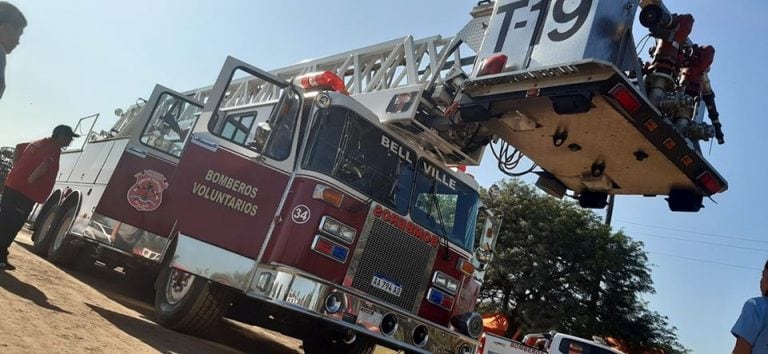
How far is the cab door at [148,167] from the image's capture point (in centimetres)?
582

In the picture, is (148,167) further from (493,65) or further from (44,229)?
(493,65)

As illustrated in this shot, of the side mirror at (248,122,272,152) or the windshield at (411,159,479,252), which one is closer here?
the side mirror at (248,122,272,152)

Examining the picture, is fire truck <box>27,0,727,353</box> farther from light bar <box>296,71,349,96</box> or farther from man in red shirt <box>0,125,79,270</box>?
man in red shirt <box>0,125,79,270</box>

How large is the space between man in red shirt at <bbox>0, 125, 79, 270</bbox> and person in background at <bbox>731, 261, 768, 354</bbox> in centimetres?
620

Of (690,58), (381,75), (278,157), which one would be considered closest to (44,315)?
(278,157)

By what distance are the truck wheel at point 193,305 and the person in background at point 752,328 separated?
4175 millimetres

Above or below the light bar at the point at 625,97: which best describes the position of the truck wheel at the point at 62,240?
below

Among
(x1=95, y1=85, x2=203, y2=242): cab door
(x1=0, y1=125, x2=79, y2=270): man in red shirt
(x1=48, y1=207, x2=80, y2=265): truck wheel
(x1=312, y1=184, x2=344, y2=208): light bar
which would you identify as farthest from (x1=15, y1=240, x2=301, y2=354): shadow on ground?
(x1=312, y1=184, x2=344, y2=208): light bar

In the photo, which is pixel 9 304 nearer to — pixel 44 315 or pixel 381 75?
pixel 44 315

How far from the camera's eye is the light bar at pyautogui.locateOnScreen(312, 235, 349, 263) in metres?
5.07

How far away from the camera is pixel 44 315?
13.5ft

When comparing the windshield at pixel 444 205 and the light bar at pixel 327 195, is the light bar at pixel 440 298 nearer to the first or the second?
the windshield at pixel 444 205

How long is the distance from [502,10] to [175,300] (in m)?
4.35

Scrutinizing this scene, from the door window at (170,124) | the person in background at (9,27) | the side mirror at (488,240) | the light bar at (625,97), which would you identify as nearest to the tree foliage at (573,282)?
the side mirror at (488,240)
